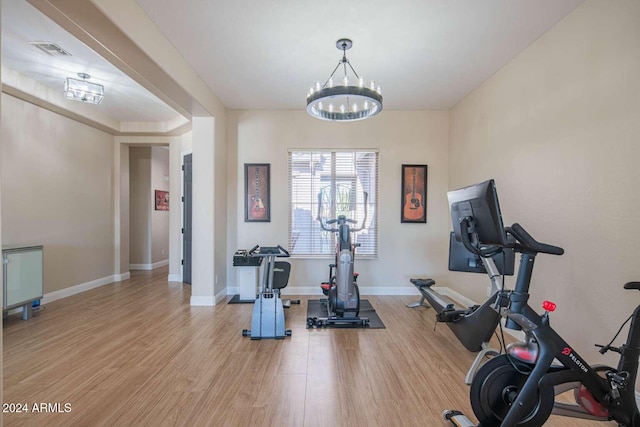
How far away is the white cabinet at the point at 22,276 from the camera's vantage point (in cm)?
340

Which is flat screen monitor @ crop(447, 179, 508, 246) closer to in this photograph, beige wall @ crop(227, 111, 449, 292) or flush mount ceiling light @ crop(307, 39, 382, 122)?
flush mount ceiling light @ crop(307, 39, 382, 122)

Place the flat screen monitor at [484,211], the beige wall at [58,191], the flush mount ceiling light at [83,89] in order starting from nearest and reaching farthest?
the flat screen monitor at [484,211] → the flush mount ceiling light at [83,89] → the beige wall at [58,191]

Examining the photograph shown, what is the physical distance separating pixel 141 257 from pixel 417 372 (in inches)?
262

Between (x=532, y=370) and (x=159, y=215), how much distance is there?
25.0ft

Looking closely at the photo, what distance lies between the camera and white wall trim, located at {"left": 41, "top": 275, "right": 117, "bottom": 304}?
4.31 meters

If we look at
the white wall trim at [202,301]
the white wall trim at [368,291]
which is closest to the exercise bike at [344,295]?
the white wall trim at [368,291]

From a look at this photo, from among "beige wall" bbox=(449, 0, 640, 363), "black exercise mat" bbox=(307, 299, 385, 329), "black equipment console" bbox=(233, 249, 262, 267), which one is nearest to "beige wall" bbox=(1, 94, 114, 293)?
"black equipment console" bbox=(233, 249, 262, 267)

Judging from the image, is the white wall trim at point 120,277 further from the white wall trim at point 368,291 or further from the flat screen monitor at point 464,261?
the flat screen monitor at point 464,261

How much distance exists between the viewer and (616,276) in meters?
2.12

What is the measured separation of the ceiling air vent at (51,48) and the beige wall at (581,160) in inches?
191

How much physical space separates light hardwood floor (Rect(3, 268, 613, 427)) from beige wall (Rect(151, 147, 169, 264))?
3.26m

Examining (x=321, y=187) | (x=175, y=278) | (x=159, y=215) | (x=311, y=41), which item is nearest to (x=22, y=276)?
(x=175, y=278)

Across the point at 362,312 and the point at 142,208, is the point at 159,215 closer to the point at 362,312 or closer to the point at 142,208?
the point at 142,208

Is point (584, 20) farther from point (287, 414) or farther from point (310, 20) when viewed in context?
point (287, 414)
